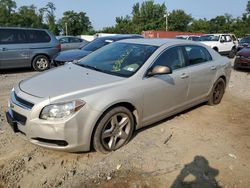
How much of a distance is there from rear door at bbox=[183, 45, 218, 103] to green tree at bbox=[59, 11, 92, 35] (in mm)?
84049

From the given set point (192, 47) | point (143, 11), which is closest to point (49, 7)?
point (143, 11)

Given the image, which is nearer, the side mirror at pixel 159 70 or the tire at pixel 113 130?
the tire at pixel 113 130

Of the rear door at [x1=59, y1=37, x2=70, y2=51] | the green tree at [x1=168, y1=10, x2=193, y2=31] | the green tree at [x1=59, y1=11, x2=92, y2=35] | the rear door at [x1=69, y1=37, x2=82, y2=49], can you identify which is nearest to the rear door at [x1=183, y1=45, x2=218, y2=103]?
the rear door at [x1=59, y1=37, x2=70, y2=51]

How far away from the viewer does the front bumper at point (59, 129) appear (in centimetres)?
368

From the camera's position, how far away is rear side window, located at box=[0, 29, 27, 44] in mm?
10758

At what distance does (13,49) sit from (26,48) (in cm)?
51

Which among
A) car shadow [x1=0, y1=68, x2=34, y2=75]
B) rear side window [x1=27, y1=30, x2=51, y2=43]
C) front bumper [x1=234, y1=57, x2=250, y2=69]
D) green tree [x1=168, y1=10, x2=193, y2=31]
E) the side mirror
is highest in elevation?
green tree [x1=168, y1=10, x2=193, y2=31]

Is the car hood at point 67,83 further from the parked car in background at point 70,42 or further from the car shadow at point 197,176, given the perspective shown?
the parked car in background at point 70,42

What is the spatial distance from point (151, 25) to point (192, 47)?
6857cm

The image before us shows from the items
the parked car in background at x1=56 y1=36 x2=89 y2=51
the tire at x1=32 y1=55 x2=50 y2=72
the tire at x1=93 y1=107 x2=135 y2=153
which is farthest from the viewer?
the parked car in background at x1=56 y1=36 x2=89 y2=51

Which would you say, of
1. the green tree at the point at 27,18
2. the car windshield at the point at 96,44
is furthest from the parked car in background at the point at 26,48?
the green tree at the point at 27,18

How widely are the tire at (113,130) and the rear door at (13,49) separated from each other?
25.7ft

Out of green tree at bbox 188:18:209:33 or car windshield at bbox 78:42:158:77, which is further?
green tree at bbox 188:18:209:33

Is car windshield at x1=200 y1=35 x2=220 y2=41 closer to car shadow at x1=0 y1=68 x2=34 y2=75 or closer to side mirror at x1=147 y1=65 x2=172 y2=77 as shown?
car shadow at x1=0 y1=68 x2=34 y2=75
